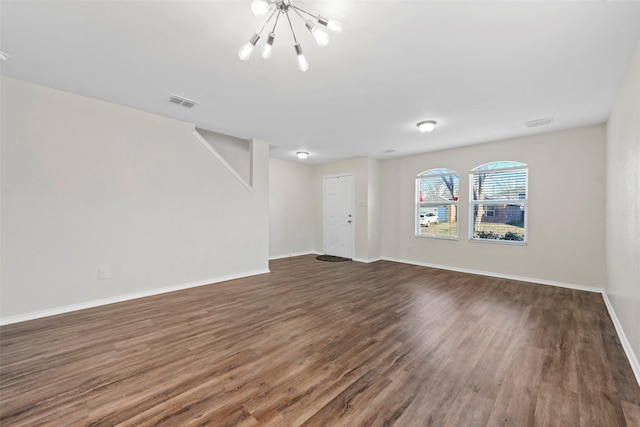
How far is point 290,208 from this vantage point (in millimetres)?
7145

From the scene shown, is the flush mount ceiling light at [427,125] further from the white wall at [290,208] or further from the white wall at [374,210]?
the white wall at [290,208]

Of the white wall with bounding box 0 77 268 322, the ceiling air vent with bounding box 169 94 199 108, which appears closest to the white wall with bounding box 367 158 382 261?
the white wall with bounding box 0 77 268 322

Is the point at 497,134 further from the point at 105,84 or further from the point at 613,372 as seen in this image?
the point at 105,84

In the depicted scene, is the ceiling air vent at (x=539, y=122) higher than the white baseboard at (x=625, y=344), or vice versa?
the ceiling air vent at (x=539, y=122)

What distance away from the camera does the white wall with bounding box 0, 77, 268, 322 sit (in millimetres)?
2857

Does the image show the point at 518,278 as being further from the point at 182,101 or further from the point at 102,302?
the point at 102,302

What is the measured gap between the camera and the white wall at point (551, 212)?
404 cm

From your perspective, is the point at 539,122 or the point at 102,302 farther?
the point at 539,122

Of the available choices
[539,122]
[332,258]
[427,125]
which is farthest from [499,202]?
[332,258]

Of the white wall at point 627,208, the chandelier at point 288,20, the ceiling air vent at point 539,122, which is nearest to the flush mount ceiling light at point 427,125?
the ceiling air vent at point 539,122

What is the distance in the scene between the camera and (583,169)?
4121 millimetres

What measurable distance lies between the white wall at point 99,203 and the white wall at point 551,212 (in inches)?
181

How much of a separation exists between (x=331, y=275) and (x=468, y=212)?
10.1 ft

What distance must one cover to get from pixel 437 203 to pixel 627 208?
3422 mm
